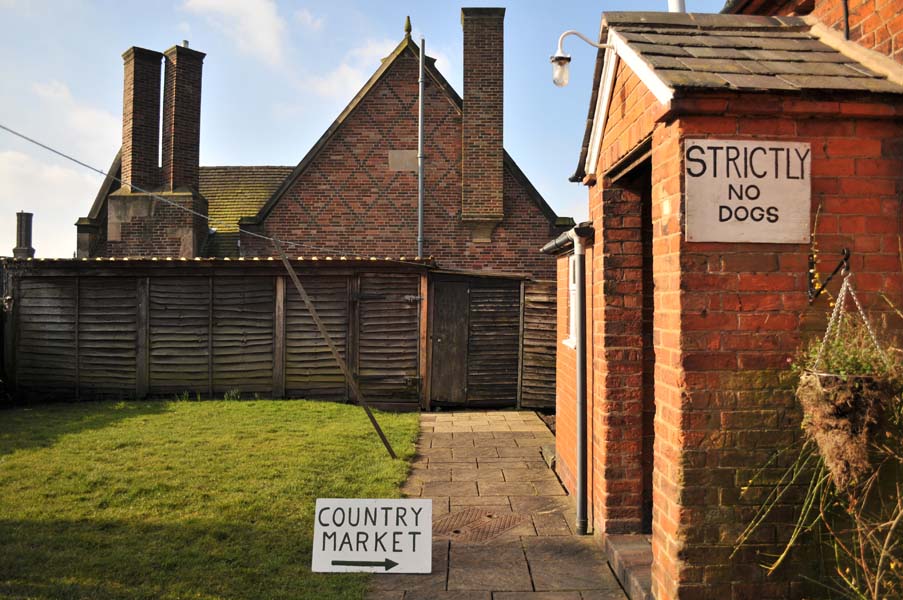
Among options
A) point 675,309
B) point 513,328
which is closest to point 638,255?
point 675,309

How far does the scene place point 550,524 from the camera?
5.10 m

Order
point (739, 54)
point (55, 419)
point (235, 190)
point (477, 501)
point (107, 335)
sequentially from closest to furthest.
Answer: point (739, 54) < point (477, 501) < point (55, 419) < point (107, 335) < point (235, 190)

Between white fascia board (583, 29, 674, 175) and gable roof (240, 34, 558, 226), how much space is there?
9.23 m

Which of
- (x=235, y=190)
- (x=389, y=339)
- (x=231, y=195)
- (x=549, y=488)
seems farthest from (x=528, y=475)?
(x=235, y=190)

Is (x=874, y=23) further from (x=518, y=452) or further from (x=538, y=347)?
(x=538, y=347)

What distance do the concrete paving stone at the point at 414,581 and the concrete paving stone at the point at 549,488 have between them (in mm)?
1841

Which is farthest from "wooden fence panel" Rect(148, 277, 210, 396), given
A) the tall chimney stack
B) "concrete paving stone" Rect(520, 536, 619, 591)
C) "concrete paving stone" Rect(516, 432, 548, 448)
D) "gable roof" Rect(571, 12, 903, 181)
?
the tall chimney stack

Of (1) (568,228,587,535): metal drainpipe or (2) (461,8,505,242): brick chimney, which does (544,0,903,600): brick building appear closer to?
(1) (568,228,587,535): metal drainpipe

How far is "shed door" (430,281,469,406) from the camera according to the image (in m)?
11.3

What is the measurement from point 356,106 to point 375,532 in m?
11.9

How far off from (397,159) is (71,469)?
32.0 ft

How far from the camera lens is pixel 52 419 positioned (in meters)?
9.57

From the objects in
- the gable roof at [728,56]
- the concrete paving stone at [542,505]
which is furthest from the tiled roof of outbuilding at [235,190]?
the gable roof at [728,56]

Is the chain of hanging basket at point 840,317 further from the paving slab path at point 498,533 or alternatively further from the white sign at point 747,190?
the paving slab path at point 498,533
